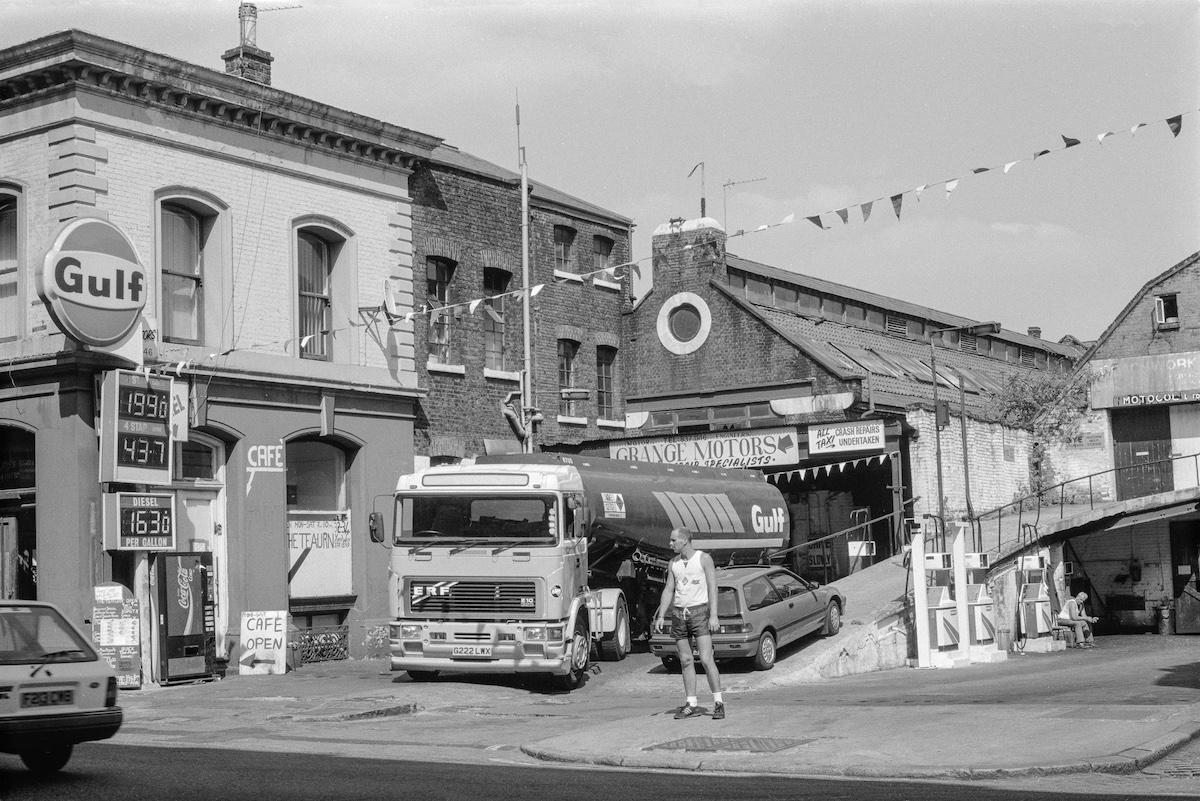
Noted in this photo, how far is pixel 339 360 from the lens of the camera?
85.6 feet

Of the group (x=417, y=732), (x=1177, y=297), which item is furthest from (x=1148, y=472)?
(x=417, y=732)

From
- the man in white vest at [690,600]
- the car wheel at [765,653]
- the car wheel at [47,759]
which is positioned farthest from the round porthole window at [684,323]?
the car wheel at [47,759]

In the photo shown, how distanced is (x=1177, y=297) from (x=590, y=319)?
18098mm

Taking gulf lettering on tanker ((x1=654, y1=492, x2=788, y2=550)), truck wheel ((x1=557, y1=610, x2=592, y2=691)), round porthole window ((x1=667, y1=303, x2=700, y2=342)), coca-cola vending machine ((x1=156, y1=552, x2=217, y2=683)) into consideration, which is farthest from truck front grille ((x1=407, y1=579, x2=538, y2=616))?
round porthole window ((x1=667, y1=303, x2=700, y2=342))

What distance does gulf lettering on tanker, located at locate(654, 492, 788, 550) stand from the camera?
24.5 meters

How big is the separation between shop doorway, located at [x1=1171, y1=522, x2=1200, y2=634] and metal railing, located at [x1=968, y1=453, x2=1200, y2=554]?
138 centimetres

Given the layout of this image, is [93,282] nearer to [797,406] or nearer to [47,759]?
[47,759]

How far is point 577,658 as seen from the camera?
19.1 m

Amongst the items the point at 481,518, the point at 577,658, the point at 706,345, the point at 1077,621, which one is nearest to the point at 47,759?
the point at 481,518

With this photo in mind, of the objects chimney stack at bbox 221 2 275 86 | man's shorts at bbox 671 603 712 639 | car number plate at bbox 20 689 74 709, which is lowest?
car number plate at bbox 20 689 74 709

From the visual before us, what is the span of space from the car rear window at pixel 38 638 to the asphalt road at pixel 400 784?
824 mm

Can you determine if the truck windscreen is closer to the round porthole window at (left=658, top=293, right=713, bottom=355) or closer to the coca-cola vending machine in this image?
the coca-cola vending machine

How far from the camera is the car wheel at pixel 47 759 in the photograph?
1021 centimetres

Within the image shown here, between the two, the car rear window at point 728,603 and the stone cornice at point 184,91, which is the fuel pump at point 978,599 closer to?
the car rear window at point 728,603
